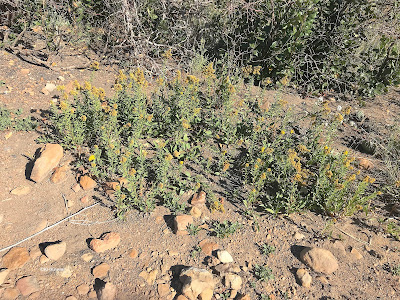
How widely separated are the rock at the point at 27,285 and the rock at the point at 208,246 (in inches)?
57.4

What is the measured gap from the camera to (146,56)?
5.88 meters

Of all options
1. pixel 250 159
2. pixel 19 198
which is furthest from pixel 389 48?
pixel 19 198

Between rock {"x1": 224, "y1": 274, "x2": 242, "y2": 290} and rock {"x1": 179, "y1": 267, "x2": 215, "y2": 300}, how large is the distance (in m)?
0.13

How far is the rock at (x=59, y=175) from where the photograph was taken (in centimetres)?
352

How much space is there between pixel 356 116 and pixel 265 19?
7.90 feet

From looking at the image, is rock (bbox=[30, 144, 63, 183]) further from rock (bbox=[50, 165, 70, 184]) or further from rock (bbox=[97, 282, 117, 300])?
rock (bbox=[97, 282, 117, 300])

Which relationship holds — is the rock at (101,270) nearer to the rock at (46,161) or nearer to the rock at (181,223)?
the rock at (181,223)

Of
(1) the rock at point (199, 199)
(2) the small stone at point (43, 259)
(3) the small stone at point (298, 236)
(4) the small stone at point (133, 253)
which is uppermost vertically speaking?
(1) the rock at point (199, 199)

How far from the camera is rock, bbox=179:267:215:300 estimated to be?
2586 millimetres

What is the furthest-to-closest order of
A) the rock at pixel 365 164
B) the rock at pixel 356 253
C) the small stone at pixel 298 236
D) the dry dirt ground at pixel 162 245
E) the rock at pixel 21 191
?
the rock at pixel 365 164 < the rock at pixel 21 191 < the small stone at pixel 298 236 < the rock at pixel 356 253 < the dry dirt ground at pixel 162 245

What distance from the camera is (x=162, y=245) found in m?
3.03

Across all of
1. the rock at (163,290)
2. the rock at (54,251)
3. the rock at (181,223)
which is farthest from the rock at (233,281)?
A: the rock at (54,251)

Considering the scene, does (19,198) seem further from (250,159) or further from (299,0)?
(299,0)

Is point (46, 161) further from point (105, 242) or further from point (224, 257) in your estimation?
point (224, 257)
